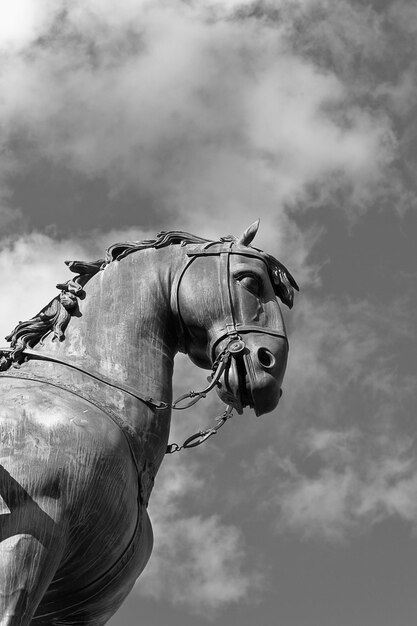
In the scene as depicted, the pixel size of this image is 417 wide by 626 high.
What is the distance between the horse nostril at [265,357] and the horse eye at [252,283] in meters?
0.49

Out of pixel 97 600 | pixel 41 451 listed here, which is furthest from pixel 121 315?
pixel 97 600

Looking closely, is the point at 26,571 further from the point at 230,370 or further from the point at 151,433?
the point at 230,370

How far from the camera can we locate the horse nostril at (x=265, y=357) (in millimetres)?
6566

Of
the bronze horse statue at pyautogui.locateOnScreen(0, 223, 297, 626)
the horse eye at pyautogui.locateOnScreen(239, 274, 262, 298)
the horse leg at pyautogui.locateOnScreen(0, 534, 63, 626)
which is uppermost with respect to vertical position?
the horse eye at pyautogui.locateOnScreen(239, 274, 262, 298)

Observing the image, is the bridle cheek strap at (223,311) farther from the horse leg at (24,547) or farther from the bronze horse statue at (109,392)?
the horse leg at (24,547)

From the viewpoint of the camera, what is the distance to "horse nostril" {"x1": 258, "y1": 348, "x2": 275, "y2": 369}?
6.57 m

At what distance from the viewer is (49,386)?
6148 millimetres

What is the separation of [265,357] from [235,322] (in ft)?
0.95

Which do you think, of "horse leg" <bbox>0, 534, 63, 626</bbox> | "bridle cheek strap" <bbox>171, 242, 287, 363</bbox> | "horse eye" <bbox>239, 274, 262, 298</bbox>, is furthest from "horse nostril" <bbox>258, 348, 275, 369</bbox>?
"horse leg" <bbox>0, 534, 63, 626</bbox>

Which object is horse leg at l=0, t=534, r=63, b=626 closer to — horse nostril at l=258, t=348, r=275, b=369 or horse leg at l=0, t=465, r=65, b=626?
horse leg at l=0, t=465, r=65, b=626

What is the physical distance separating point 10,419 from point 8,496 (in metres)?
0.47

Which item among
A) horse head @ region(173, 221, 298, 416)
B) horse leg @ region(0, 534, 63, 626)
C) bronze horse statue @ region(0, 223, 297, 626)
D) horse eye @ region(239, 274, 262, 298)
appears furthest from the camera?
horse eye @ region(239, 274, 262, 298)

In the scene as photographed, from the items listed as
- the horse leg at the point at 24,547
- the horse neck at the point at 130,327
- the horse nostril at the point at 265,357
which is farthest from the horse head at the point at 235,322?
the horse leg at the point at 24,547

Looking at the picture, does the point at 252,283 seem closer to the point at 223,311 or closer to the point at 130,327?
the point at 223,311
